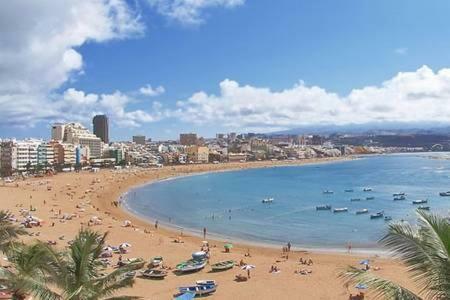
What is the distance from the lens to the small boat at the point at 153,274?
1097 inches

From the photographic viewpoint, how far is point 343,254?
3669 centimetres

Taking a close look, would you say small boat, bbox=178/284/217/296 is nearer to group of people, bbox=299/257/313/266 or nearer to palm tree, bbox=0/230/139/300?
group of people, bbox=299/257/313/266

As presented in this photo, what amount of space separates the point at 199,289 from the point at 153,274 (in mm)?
4314

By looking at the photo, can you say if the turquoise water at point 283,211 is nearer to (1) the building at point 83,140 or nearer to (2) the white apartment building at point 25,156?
(2) the white apartment building at point 25,156

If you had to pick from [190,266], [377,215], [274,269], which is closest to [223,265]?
[190,266]

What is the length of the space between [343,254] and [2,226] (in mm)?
27597

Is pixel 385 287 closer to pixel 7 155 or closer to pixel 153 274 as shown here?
pixel 153 274

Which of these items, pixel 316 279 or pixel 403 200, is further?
pixel 403 200

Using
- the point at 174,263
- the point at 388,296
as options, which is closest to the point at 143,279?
the point at 174,263

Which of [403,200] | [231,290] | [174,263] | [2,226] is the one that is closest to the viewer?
[2,226]

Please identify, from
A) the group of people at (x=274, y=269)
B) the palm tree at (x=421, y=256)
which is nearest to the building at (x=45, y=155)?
the group of people at (x=274, y=269)

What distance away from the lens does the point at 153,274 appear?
92.0 feet

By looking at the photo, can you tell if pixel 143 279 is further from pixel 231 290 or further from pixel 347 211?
pixel 347 211

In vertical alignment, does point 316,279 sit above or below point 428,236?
below
